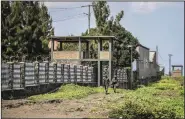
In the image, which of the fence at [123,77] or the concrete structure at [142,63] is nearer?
the fence at [123,77]

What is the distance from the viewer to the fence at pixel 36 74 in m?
17.4

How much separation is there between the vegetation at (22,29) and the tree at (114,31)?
18.2 ft

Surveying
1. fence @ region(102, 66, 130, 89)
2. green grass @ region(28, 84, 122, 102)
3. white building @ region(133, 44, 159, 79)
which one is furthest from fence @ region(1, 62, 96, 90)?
white building @ region(133, 44, 159, 79)

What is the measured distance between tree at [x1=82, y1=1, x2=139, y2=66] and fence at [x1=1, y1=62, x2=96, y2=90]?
10.7m

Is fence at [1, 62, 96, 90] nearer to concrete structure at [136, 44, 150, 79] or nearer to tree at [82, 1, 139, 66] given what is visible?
tree at [82, 1, 139, 66]

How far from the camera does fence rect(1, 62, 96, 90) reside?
1736 centimetres

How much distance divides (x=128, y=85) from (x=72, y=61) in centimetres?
920

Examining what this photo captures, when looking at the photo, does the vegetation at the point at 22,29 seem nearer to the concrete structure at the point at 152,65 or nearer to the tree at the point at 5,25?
the tree at the point at 5,25

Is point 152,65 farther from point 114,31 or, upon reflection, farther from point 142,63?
point 114,31

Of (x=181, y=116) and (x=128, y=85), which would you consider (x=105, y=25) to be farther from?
(x=181, y=116)

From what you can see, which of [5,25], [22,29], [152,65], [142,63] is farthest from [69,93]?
[152,65]

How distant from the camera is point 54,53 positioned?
38.3m

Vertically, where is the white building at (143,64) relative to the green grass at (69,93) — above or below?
above

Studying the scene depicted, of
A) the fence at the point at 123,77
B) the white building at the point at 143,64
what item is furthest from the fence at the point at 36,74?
the white building at the point at 143,64
